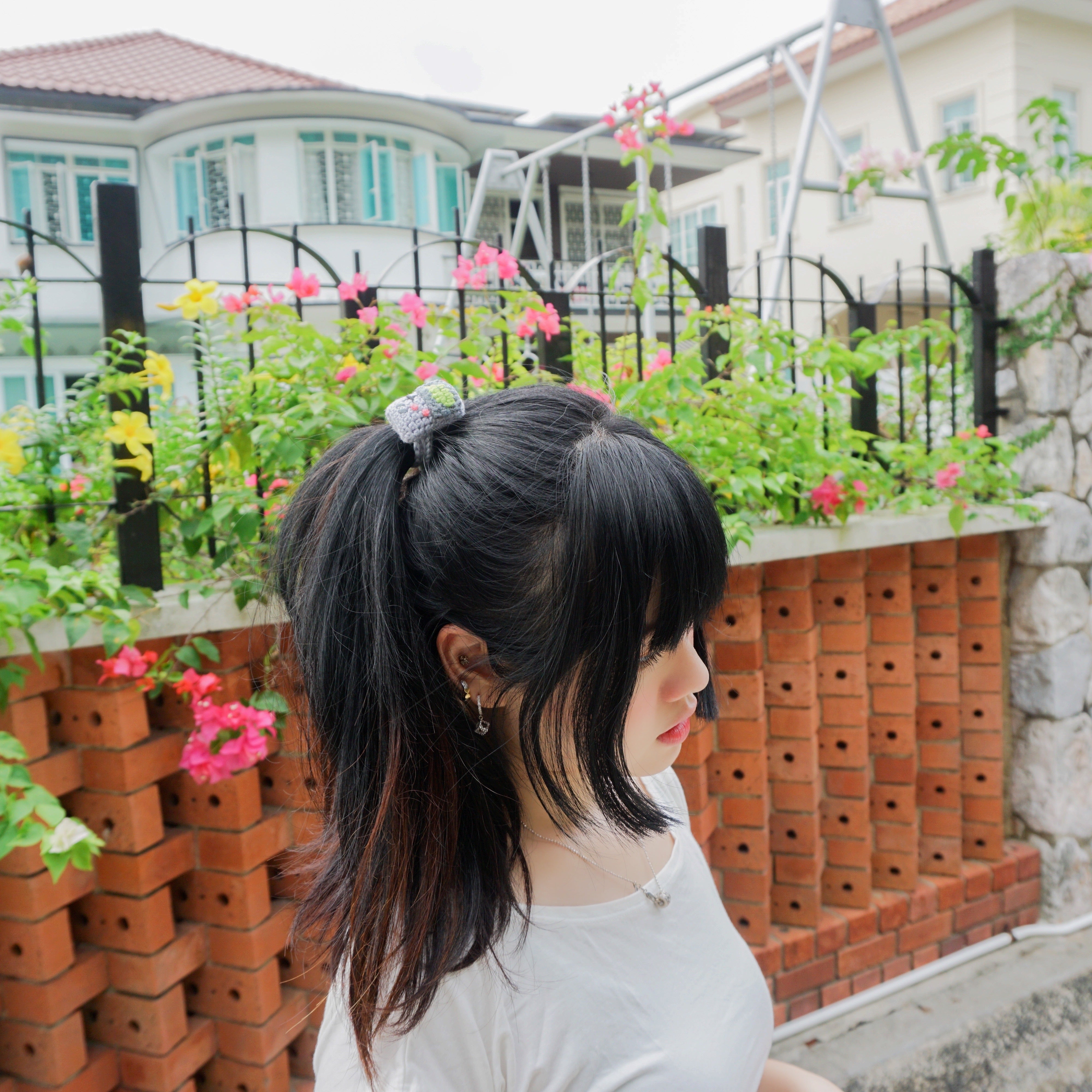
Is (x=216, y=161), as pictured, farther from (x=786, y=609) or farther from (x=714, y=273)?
(x=786, y=609)

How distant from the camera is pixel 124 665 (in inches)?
60.7

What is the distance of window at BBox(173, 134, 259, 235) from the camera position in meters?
11.4

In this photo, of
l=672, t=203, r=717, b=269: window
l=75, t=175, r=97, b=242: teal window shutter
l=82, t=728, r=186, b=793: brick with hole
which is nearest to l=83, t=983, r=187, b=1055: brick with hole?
l=82, t=728, r=186, b=793: brick with hole

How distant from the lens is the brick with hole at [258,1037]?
1767 millimetres

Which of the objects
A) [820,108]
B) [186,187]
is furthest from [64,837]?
[186,187]

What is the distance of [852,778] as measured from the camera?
101 inches

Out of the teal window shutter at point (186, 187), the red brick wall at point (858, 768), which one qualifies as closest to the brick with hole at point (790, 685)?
the red brick wall at point (858, 768)

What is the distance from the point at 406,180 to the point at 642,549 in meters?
12.6

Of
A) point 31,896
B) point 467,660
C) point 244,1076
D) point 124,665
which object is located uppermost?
point 467,660

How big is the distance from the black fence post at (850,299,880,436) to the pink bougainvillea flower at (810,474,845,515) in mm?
514

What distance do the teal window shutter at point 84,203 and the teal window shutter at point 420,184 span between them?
13.0ft

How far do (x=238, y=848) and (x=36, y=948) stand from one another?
1.21 ft

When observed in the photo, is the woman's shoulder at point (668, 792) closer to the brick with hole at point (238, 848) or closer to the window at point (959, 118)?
the brick with hole at point (238, 848)

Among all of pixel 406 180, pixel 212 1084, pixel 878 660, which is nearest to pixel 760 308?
pixel 878 660
